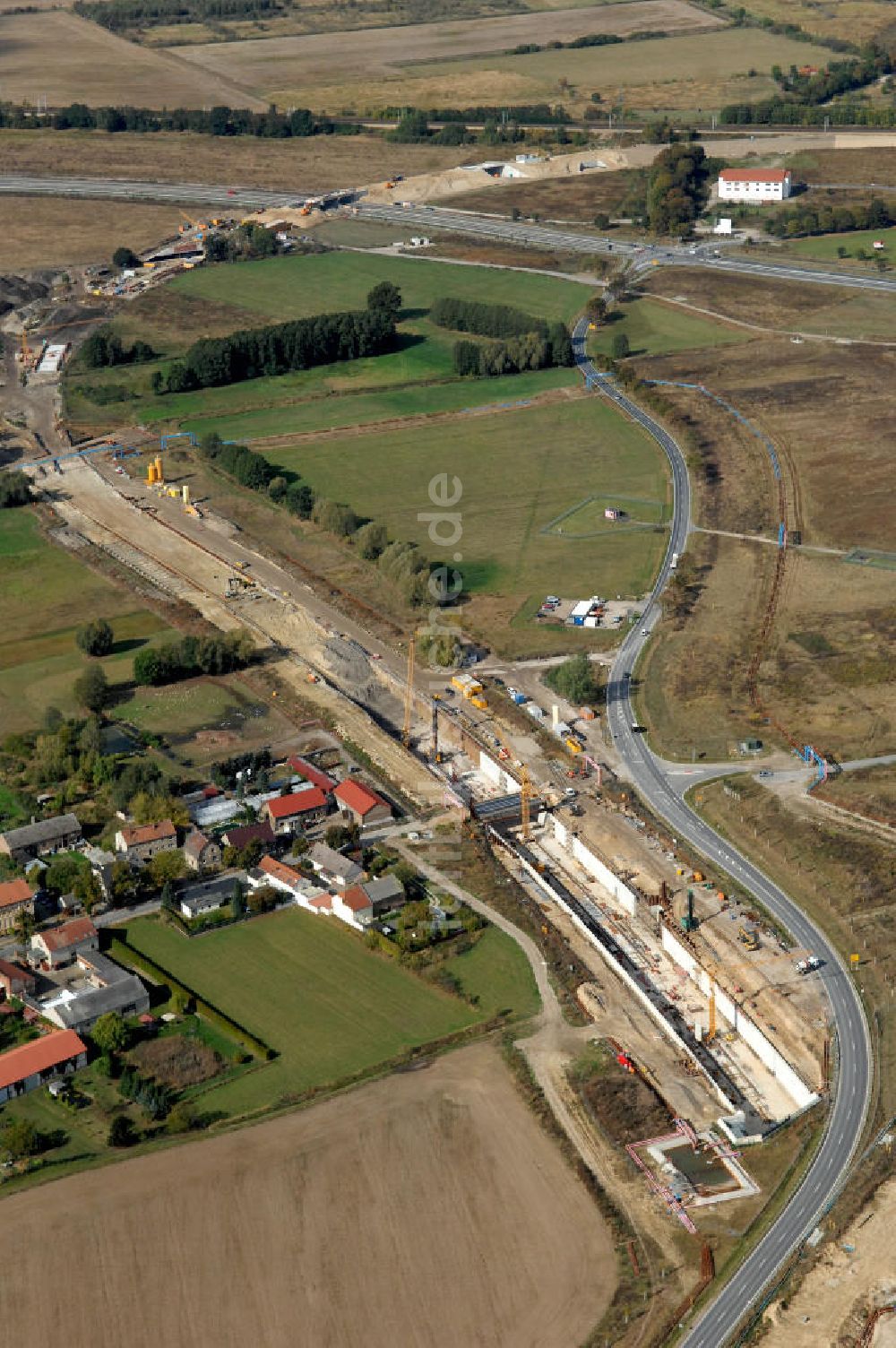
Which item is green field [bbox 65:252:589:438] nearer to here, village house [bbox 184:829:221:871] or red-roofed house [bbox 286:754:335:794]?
red-roofed house [bbox 286:754:335:794]

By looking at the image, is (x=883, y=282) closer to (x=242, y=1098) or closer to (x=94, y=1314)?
(x=242, y=1098)

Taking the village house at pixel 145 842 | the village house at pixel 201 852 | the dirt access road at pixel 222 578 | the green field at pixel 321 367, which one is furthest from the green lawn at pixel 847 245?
the village house at pixel 145 842

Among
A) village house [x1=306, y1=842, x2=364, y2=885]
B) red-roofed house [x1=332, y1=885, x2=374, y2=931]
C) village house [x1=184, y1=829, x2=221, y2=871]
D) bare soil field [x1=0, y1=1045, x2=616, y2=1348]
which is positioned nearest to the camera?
bare soil field [x1=0, y1=1045, x2=616, y2=1348]

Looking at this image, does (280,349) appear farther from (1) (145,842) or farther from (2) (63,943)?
(2) (63,943)

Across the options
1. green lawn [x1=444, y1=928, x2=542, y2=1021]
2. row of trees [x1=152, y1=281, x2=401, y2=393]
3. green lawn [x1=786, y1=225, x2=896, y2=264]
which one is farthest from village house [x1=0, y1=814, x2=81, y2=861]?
green lawn [x1=786, y1=225, x2=896, y2=264]

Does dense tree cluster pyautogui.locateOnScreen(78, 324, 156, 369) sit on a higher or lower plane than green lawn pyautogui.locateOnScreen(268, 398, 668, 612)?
higher

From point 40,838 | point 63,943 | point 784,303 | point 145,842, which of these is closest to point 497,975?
point 63,943

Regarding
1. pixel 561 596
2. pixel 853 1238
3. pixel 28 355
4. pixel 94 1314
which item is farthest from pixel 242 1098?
pixel 28 355

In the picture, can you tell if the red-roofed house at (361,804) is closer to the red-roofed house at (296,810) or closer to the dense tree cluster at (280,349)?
the red-roofed house at (296,810)
